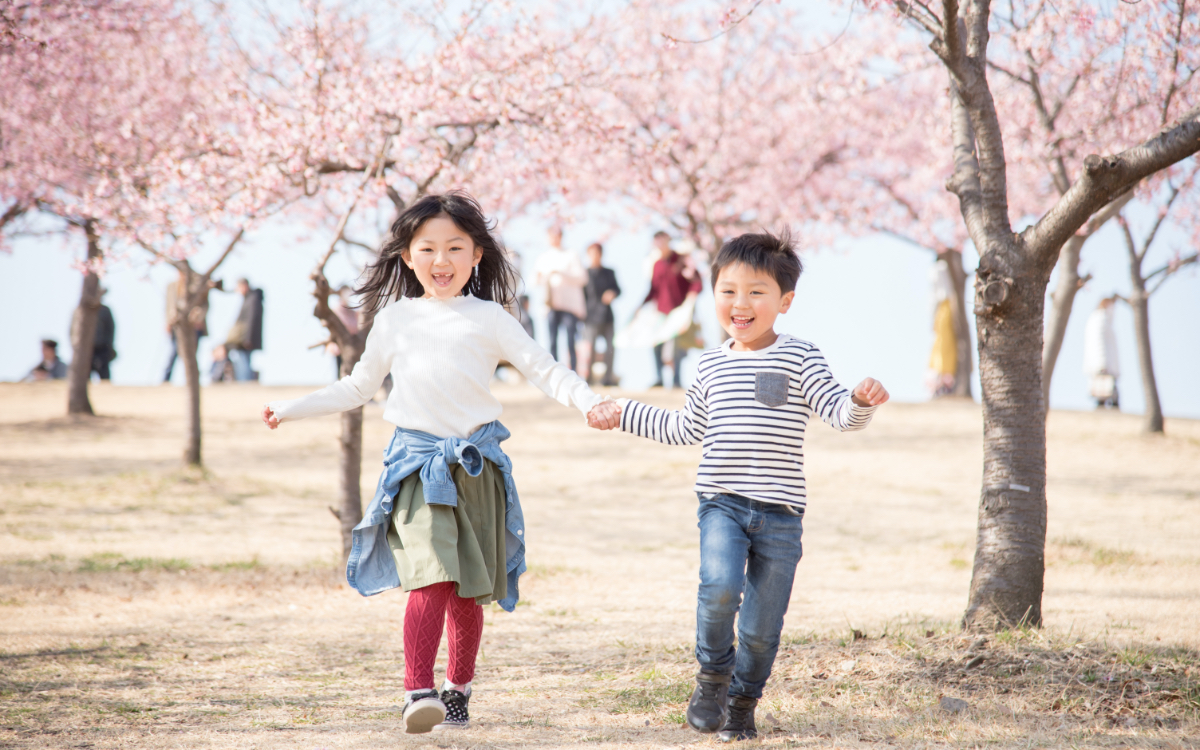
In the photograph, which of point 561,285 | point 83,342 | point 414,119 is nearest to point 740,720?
point 414,119

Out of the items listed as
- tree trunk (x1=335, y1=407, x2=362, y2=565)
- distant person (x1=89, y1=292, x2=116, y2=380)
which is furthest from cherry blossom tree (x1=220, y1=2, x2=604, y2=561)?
→ distant person (x1=89, y1=292, x2=116, y2=380)

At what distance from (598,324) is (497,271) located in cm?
1003

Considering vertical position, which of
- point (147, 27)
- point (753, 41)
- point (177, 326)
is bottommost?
point (177, 326)

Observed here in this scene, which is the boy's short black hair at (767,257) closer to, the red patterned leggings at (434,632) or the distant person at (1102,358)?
the red patterned leggings at (434,632)

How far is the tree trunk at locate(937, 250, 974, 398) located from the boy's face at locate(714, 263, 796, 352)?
14799 mm

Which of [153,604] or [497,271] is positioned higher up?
[497,271]

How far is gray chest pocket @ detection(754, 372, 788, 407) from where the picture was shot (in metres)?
3.00

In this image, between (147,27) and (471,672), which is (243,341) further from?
(471,672)

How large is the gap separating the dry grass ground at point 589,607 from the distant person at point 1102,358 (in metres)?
3.65

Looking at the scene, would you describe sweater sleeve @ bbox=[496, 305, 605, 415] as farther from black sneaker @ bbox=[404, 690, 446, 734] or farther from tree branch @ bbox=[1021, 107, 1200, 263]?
tree branch @ bbox=[1021, 107, 1200, 263]

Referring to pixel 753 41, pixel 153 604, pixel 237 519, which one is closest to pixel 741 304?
pixel 153 604

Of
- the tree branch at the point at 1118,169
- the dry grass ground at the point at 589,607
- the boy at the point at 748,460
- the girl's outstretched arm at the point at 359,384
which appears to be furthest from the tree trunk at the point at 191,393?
the tree branch at the point at 1118,169

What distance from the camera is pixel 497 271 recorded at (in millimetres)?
3637

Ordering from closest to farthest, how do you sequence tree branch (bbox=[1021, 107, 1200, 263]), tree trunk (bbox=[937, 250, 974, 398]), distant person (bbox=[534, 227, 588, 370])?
1. tree branch (bbox=[1021, 107, 1200, 263])
2. distant person (bbox=[534, 227, 588, 370])
3. tree trunk (bbox=[937, 250, 974, 398])
